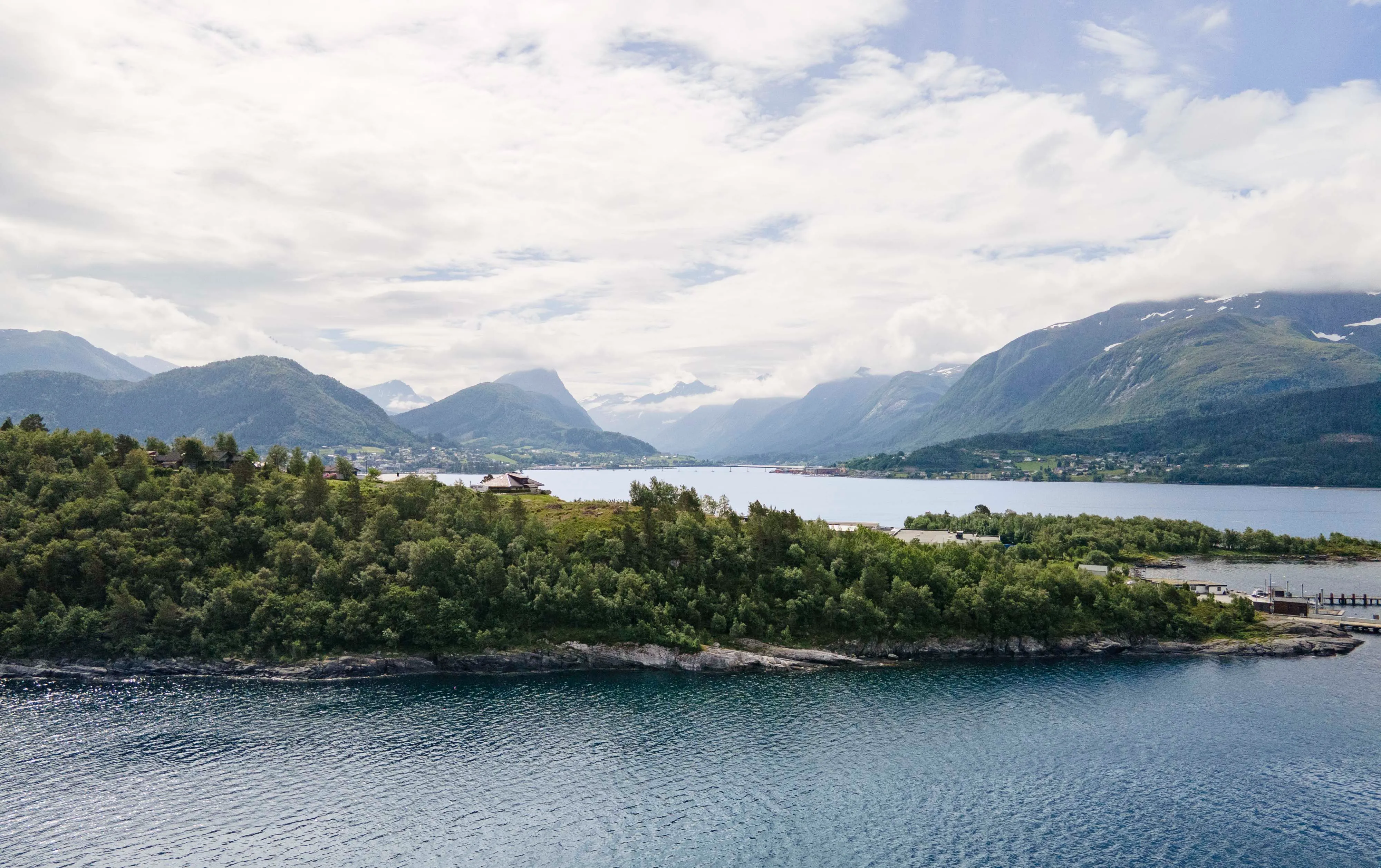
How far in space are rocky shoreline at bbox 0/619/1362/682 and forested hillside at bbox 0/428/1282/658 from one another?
4.71 feet

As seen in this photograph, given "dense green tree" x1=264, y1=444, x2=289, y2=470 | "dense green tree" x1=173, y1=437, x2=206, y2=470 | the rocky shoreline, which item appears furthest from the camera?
"dense green tree" x1=264, y1=444, x2=289, y2=470

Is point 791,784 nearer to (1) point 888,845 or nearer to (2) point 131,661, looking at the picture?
(1) point 888,845

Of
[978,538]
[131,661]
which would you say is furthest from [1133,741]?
[131,661]

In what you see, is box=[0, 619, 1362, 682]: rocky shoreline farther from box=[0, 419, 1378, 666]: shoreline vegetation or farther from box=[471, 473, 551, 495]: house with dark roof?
box=[471, 473, 551, 495]: house with dark roof

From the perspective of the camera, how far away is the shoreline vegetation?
80.0m

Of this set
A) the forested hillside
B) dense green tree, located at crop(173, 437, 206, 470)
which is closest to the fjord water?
the forested hillside

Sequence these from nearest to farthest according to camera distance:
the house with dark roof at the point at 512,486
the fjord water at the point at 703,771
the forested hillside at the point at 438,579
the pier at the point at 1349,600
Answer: the fjord water at the point at 703,771, the forested hillside at the point at 438,579, the pier at the point at 1349,600, the house with dark roof at the point at 512,486

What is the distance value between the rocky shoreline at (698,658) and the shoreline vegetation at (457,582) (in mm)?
532

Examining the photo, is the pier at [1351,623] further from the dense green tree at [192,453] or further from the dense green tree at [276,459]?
the dense green tree at [192,453]

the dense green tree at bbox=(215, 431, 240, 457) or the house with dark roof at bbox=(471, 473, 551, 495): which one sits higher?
the dense green tree at bbox=(215, 431, 240, 457)

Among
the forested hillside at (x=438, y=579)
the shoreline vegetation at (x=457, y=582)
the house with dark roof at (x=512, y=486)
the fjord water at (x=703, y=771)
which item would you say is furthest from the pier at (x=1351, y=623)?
the house with dark roof at (x=512, y=486)

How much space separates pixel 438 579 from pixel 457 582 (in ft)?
6.78

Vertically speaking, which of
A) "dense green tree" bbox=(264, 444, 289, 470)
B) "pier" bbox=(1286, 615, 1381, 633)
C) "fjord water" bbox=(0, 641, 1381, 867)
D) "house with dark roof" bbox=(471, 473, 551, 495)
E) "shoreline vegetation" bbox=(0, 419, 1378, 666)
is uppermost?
"dense green tree" bbox=(264, 444, 289, 470)

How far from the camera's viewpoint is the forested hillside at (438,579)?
80.2 m
